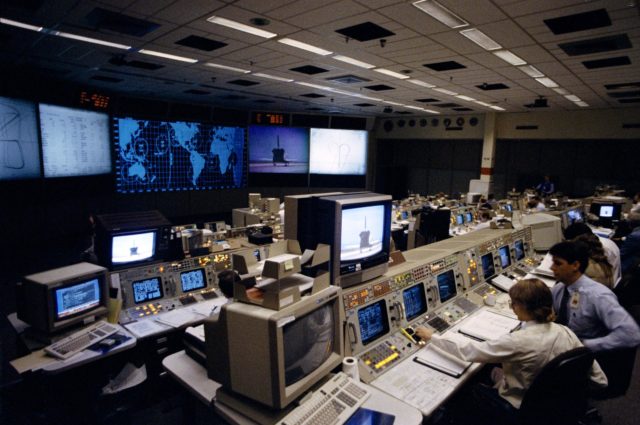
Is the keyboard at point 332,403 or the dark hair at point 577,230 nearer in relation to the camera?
the keyboard at point 332,403

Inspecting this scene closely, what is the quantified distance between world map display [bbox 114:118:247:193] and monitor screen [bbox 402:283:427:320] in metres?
8.77

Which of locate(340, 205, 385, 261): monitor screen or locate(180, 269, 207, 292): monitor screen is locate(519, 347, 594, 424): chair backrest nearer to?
locate(340, 205, 385, 261): monitor screen

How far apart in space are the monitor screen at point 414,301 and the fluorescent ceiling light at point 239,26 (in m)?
3.22

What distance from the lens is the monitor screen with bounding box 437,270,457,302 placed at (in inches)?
109

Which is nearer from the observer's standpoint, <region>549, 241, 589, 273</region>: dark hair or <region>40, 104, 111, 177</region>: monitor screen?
<region>549, 241, 589, 273</region>: dark hair

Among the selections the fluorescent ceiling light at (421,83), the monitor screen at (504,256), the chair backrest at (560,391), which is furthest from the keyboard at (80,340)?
the fluorescent ceiling light at (421,83)

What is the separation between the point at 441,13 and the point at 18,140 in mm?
6903

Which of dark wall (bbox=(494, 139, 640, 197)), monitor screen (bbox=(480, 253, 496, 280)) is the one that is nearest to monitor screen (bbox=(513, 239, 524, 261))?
monitor screen (bbox=(480, 253, 496, 280))

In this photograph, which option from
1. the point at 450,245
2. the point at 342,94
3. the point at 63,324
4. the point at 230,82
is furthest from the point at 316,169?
the point at 63,324

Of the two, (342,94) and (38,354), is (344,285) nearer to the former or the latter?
(38,354)

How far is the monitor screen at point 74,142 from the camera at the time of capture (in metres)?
6.99

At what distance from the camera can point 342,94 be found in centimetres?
848

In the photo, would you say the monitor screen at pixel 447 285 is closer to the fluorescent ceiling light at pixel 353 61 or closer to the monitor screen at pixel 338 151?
the fluorescent ceiling light at pixel 353 61

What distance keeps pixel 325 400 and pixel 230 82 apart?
22.6ft
